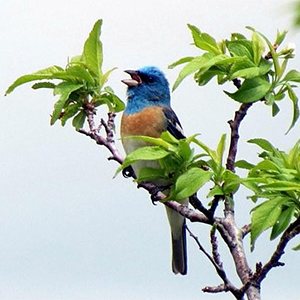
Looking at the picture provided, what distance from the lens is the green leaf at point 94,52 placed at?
4.90 metres

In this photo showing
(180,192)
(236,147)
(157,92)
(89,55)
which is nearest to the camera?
(180,192)

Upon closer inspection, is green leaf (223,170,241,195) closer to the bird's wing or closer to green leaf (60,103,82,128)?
green leaf (60,103,82,128)

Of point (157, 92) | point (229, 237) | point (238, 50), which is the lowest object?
point (229, 237)

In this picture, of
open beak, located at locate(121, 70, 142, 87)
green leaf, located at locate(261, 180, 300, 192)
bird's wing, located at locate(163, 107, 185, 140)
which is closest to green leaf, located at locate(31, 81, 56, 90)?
green leaf, located at locate(261, 180, 300, 192)

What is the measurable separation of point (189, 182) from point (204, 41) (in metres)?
1.09

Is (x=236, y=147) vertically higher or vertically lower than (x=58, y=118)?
lower

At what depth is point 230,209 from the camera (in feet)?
13.5

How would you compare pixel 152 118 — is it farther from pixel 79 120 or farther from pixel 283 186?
pixel 283 186

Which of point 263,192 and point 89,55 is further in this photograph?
point 89,55

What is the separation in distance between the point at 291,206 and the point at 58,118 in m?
1.85

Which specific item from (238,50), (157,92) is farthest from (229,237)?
(157,92)

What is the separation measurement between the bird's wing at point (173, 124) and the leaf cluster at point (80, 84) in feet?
6.64

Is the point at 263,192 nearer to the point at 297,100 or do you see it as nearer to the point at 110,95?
the point at 297,100

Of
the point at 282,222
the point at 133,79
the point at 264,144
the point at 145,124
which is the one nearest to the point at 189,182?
the point at 282,222
